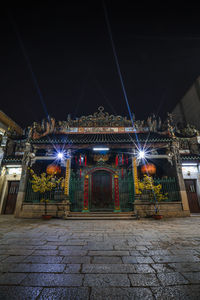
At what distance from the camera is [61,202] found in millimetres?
9938

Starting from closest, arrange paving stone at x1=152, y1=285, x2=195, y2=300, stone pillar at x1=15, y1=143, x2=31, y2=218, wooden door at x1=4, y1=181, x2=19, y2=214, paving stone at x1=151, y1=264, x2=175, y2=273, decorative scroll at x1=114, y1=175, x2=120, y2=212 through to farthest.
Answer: paving stone at x1=152, y1=285, x2=195, y2=300 < paving stone at x1=151, y1=264, x2=175, y2=273 < stone pillar at x1=15, y1=143, x2=31, y2=218 < decorative scroll at x1=114, y1=175, x2=120, y2=212 < wooden door at x1=4, y1=181, x2=19, y2=214

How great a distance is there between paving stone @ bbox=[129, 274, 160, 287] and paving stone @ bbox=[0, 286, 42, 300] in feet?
4.76

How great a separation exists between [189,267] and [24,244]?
14.0ft

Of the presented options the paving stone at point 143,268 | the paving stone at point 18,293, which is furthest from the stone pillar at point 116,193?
the paving stone at point 18,293

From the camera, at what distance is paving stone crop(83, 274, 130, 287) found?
2.12 m

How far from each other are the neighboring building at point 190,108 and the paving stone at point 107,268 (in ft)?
64.3

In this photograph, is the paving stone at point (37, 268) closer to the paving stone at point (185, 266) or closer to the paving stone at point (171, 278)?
the paving stone at point (171, 278)

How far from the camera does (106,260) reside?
2982 mm

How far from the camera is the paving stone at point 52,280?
6.99 ft

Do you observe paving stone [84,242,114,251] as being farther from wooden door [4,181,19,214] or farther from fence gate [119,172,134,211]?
wooden door [4,181,19,214]

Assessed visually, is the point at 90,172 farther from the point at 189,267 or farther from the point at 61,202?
the point at 189,267

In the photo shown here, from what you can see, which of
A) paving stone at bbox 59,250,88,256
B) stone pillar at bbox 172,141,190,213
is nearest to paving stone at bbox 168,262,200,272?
paving stone at bbox 59,250,88,256

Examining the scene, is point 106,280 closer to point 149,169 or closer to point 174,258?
point 174,258

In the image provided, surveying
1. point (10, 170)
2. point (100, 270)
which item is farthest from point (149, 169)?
point (10, 170)
